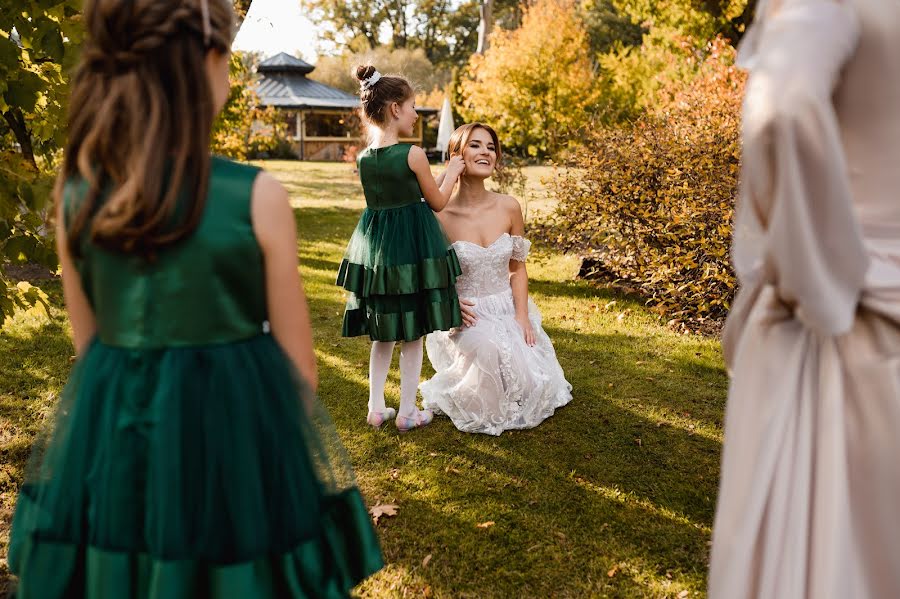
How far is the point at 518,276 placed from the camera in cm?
507

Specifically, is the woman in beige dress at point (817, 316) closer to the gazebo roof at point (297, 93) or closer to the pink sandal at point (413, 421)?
the pink sandal at point (413, 421)

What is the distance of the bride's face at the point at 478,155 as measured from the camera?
4.77 meters

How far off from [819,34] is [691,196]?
5687 mm

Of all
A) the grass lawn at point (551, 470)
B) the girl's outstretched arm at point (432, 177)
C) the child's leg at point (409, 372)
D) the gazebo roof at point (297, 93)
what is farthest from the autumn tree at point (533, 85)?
the gazebo roof at point (297, 93)

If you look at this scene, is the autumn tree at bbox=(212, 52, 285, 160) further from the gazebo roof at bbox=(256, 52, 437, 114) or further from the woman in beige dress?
the gazebo roof at bbox=(256, 52, 437, 114)

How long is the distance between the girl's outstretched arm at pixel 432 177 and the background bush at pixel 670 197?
3022mm

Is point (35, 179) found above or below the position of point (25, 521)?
above

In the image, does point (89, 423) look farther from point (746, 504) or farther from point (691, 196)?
point (691, 196)

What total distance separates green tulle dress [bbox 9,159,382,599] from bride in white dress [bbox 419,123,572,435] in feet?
9.86

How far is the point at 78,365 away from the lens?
1.86 meters

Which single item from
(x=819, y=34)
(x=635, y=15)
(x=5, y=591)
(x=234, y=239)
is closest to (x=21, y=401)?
(x=5, y=591)

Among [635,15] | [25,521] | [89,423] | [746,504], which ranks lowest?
[25,521]

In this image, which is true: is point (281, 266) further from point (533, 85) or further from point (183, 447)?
point (533, 85)

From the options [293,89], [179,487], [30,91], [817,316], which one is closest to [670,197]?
[30,91]
